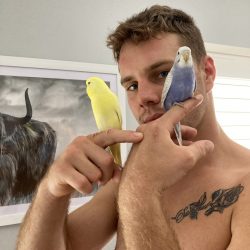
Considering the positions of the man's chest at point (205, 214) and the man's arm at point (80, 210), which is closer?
the man's arm at point (80, 210)

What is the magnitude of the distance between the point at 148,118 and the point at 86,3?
3.07 feet

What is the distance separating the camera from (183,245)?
743 millimetres

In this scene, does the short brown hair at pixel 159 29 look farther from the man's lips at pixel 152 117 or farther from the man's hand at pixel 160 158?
the man's hand at pixel 160 158

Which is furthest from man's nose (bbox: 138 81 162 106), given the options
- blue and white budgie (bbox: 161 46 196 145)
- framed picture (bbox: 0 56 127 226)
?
framed picture (bbox: 0 56 127 226)

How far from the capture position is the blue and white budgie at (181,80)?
0.59m

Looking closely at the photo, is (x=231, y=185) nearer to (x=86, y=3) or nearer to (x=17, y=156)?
(x=17, y=156)

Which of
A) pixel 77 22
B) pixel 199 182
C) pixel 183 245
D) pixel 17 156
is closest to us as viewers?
pixel 183 245

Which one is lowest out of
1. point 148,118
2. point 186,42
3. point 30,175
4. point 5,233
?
point 5,233

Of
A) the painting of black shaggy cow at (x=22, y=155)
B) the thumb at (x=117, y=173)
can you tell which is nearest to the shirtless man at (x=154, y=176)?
the thumb at (x=117, y=173)

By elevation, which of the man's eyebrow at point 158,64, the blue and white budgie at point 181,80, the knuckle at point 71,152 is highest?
the blue and white budgie at point 181,80

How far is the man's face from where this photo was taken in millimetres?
741

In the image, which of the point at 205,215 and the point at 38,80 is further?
the point at 38,80

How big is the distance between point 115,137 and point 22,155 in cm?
78

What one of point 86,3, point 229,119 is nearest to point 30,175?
point 86,3
